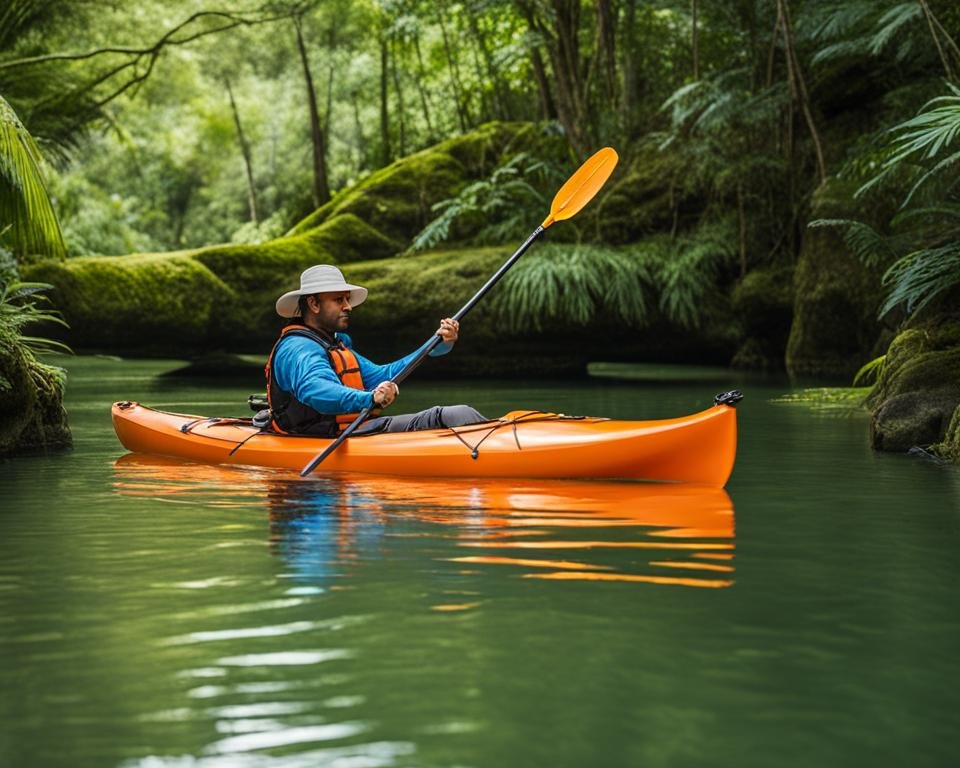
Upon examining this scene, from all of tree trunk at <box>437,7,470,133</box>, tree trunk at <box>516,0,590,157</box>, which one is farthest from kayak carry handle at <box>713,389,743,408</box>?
tree trunk at <box>437,7,470,133</box>

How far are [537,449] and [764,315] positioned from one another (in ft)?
25.7

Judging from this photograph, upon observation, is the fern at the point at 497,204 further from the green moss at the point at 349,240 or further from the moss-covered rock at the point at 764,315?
the moss-covered rock at the point at 764,315

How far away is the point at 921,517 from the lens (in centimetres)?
484

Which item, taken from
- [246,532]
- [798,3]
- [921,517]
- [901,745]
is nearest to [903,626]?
[901,745]

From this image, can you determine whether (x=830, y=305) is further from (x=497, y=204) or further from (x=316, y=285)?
(x=316, y=285)

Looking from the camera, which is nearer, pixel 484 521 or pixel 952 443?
pixel 484 521

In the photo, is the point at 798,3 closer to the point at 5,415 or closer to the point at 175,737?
the point at 5,415

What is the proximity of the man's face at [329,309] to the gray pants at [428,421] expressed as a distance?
536 mm

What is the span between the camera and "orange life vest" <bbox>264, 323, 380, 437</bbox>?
628cm

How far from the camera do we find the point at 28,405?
7.17 m

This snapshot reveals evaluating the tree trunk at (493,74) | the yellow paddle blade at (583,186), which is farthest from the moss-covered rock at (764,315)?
the yellow paddle blade at (583,186)

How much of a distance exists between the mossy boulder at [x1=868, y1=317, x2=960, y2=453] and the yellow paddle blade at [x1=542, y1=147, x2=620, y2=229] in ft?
7.11

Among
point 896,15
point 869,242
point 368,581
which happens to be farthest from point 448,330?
point 896,15

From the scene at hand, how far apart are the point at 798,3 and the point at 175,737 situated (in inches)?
465
